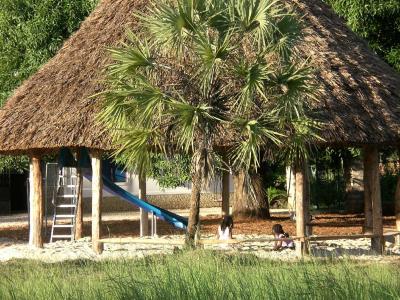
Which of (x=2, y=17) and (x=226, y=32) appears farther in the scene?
(x=2, y=17)

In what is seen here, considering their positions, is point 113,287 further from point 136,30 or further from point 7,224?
point 7,224

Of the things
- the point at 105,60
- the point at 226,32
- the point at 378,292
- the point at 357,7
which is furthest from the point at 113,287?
the point at 357,7

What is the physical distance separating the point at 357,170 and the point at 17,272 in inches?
821

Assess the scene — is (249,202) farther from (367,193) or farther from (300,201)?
(300,201)

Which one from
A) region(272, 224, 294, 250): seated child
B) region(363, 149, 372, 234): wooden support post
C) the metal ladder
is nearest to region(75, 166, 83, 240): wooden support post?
the metal ladder

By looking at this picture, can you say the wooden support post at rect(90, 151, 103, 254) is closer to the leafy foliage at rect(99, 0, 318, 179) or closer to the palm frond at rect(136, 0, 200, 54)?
the leafy foliage at rect(99, 0, 318, 179)

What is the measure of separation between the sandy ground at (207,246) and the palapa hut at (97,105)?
2.16ft

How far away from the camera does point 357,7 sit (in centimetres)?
2494

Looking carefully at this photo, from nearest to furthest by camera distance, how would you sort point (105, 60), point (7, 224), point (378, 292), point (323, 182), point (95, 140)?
1. point (378, 292)
2. point (95, 140)
3. point (105, 60)
4. point (7, 224)
5. point (323, 182)

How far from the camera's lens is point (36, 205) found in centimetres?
1969

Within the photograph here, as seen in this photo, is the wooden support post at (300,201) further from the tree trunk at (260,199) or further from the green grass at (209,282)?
the tree trunk at (260,199)

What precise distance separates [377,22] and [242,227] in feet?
21.4

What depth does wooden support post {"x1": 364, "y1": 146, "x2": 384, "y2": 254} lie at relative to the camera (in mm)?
18594

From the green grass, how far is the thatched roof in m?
6.10
